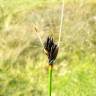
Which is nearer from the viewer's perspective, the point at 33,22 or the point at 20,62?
the point at 20,62

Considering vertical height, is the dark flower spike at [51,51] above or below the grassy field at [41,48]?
above

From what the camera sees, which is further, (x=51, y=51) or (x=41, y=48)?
(x=41, y=48)

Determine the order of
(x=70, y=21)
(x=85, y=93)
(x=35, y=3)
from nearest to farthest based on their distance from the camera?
(x=85, y=93) < (x=70, y=21) < (x=35, y=3)

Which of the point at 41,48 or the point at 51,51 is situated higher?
the point at 51,51

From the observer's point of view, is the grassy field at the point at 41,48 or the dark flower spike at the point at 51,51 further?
the grassy field at the point at 41,48

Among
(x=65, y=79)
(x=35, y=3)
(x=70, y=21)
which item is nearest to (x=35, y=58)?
(x=65, y=79)

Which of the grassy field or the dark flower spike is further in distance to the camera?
the grassy field

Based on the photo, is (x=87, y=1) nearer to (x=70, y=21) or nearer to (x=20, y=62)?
→ (x=70, y=21)

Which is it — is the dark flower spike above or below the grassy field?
above
